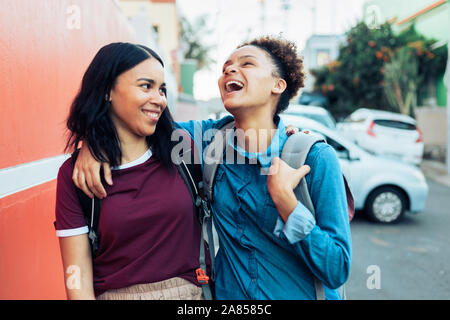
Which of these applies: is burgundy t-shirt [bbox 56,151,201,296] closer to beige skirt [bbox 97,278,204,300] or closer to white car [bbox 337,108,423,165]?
beige skirt [bbox 97,278,204,300]

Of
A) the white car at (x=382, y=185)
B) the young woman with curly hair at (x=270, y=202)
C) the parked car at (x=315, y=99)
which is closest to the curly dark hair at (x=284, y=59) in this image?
the young woman with curly hair at (x=270, y=202)

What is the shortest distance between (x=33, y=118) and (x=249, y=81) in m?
1.39

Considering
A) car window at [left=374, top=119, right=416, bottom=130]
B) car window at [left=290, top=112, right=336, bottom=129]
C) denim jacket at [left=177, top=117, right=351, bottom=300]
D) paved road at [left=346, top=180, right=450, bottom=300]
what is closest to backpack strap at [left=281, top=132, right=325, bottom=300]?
denim jacket at [left=177, top=117, right=351, bottom=300]

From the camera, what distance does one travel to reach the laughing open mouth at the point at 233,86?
1.98 m

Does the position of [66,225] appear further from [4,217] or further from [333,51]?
[333,51]

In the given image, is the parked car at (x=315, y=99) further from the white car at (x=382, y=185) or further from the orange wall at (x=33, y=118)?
the orange wall at (x=33, y=118)

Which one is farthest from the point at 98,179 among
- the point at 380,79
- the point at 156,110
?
the point at 380,79

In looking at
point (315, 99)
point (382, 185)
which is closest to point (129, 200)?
point (382, 185)

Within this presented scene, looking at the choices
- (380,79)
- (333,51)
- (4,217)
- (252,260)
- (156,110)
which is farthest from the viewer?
(333,51)

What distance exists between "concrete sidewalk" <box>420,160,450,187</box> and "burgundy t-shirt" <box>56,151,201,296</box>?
11537 mm

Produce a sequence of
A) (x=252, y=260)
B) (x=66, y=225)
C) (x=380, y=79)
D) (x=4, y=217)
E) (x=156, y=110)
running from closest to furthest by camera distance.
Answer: (x=66, y=225)
(x=252, y=260)
(x=156, y=110)
(x=4, y=217)
(x=380, y=79)

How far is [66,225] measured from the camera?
1.61m
